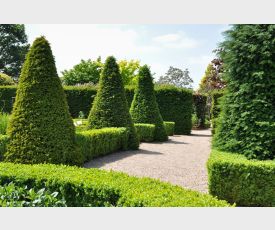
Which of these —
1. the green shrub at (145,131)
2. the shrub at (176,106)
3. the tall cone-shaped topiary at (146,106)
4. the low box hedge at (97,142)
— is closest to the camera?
the low box hedge at (97,142)

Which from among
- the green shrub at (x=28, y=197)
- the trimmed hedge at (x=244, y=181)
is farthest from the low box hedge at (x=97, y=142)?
the trimmed hedge at (x=244, y=181)

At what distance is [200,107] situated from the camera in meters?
28.8

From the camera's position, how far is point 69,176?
5.21 metres

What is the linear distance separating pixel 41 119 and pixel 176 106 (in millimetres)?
15042

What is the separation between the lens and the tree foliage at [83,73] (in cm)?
4200

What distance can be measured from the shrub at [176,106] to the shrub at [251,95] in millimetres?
14300

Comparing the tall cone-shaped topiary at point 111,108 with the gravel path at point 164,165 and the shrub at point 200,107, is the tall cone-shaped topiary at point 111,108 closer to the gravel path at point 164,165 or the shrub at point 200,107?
the gravel path at point 164,165

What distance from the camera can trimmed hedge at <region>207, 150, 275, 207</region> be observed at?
6.06 m

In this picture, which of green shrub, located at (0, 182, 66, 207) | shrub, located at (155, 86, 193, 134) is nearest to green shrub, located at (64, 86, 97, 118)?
shrub, located at (155, 86, 193, 134)

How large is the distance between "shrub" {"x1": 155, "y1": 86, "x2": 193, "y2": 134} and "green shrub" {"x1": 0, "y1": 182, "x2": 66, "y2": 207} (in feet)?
56.3

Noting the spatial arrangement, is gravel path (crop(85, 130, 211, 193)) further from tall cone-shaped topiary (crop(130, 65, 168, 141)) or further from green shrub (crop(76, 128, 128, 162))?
tall cone-shaped topiary (crop(130, 65, 168, 141))

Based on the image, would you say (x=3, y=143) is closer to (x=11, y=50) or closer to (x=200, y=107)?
(x=200, y=107)

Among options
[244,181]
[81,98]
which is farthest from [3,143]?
[81,98]

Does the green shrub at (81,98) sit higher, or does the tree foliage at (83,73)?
the tree foliage at (83,73)
